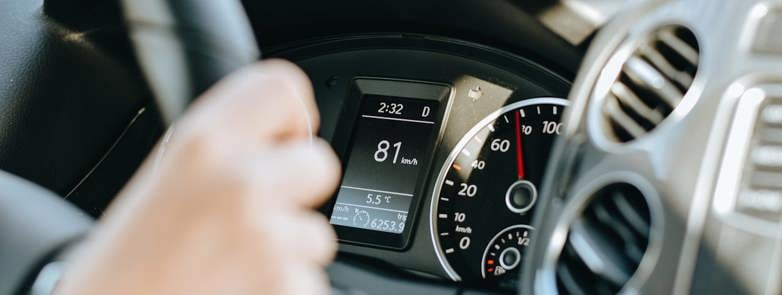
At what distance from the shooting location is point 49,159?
1.50m

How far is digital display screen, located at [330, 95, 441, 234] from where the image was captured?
160 cm

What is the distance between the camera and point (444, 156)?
1.58m

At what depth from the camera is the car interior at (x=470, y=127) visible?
0.80m

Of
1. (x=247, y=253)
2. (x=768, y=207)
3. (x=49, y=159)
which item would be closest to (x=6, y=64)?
(x=49, y=159)

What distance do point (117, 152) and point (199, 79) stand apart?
699 millimetres

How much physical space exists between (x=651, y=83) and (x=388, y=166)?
2.25 feet

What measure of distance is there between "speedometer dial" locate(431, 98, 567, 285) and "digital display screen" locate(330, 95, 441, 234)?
1.7 inches

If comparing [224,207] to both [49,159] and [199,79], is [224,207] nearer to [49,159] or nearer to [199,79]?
[199,79]

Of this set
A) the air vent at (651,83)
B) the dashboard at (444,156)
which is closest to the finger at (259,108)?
the air vent at (651,83)

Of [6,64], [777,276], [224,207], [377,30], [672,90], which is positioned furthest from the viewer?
[377,30]

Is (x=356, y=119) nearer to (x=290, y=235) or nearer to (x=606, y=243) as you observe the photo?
(x=606, y=243)

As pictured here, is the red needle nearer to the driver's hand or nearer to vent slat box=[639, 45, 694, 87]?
vent slat box=[639, 45, 694, 87]

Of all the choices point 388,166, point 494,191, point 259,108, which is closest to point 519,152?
point 494,191

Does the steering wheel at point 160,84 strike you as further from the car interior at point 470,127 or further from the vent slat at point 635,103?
the vent slat at point 635,103
